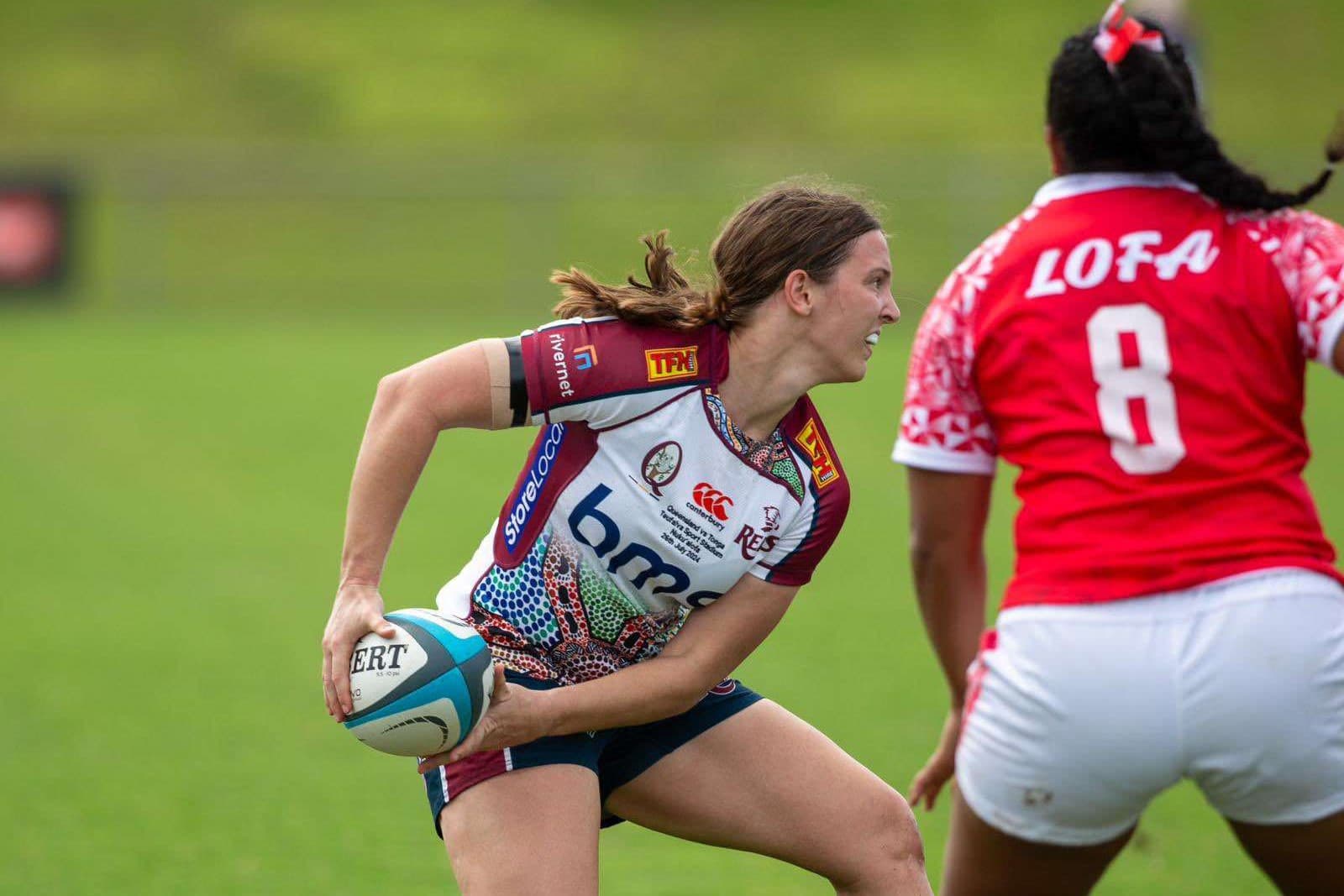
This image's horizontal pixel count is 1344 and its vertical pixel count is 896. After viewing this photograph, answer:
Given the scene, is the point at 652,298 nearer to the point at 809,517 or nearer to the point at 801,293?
the point at 801,293

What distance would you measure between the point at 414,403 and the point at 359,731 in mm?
654

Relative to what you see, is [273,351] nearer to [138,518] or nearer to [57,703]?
[138,518]

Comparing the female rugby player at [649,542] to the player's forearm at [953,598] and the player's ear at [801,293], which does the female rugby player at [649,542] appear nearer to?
the player's ear at [801,293]

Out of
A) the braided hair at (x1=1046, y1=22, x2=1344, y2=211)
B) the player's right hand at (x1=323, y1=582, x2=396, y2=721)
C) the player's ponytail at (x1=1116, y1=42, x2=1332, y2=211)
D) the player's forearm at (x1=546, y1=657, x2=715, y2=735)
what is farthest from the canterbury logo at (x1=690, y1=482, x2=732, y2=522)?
the player's ponytail at (x1=1116, y1=42, x2=1332, y2=211)

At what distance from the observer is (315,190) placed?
22344 mm

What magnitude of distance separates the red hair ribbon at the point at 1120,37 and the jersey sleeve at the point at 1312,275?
0.36 metres

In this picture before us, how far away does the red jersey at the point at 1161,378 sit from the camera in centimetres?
255

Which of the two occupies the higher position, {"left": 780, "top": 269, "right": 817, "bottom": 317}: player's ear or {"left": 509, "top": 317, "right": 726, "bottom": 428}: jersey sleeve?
{"left": 780, "top": 269, "right": 817, "bottom": 317}: player's ear

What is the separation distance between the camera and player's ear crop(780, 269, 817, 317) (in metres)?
3.25

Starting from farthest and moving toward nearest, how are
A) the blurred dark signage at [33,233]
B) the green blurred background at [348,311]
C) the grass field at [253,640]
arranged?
1. the blurred dark signage at [33,233]
2. the green blurred background at [348,311]
3. the grass field at [253,640]

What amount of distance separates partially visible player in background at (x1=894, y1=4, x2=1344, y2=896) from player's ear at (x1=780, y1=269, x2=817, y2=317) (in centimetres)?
55

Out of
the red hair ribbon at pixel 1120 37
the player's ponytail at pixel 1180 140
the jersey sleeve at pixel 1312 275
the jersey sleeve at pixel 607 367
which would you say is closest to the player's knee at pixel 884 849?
the jersey sleeve at pixel 607 367

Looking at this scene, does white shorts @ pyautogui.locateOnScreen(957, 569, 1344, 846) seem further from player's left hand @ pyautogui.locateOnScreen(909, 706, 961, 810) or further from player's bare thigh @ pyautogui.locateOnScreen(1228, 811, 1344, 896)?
player's left hand @ pyautogui.locateOnScreen(909, 706, 961, 810)

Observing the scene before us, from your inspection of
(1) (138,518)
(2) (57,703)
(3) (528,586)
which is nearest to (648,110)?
(1) (138,518)
